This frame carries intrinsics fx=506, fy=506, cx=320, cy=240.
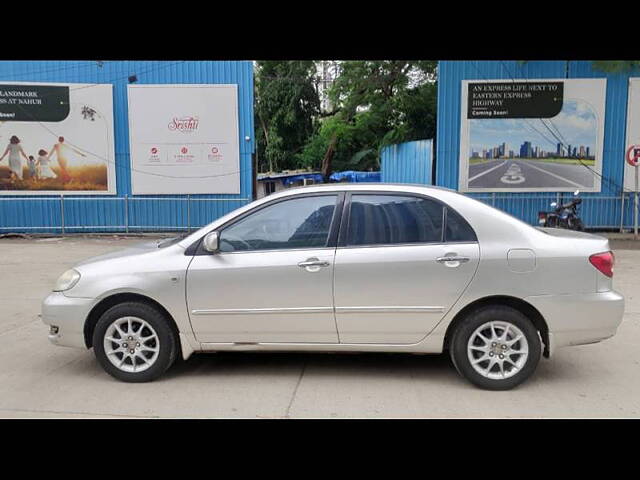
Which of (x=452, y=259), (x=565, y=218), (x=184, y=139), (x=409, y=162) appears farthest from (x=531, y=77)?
(x=452, y=259)

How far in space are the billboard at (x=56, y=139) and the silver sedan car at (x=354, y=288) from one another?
11.2 meters

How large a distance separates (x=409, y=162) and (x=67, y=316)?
45.5ft

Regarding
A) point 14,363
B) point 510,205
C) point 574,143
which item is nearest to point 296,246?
point 14,363

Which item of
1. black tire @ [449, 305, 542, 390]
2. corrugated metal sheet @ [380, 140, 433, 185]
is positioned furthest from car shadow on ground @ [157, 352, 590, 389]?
corrugated metal sheet @ [380, 140, 433, 185]

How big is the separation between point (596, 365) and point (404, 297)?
2115mm

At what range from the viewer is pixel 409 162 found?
55.0 feet

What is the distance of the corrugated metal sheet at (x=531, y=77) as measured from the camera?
Result: 13.5m

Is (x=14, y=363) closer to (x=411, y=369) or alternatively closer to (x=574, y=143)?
(x=411, y=369)

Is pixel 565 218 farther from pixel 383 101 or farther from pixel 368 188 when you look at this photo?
pixel 383 101

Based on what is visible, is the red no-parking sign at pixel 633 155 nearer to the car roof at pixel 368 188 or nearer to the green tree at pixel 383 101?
the green tree at pixel 383 101

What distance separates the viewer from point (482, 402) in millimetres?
3838

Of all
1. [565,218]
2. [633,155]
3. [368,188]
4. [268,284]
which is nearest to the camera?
[268,284]

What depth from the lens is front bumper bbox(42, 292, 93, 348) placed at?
4.22 metres

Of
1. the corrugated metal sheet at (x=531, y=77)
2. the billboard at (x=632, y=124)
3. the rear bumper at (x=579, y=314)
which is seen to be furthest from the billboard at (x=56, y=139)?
the billboard at (x=632, y=124)
